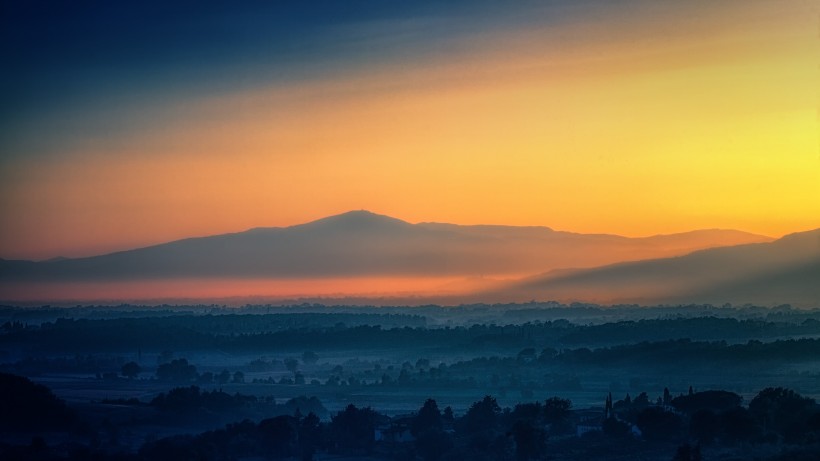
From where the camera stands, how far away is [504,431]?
58.2 m

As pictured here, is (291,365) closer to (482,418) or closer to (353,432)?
(482,418)

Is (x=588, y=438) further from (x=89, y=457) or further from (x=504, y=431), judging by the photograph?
(x=89, y=457)

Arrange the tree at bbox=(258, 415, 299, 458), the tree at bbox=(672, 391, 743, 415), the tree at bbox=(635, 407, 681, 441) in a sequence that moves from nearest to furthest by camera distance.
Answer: the tree at bbox=(635, 407, 681, 441) → the tree at bbox=(258, 415, 299, 458) → the tree at bbox=(672, 391, 743, 415)

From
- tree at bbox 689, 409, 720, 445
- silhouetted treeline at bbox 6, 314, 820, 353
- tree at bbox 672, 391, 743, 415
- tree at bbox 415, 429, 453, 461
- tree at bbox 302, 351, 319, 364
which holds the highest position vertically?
silhouetted treeline at bbox 6, 314, 820, 353

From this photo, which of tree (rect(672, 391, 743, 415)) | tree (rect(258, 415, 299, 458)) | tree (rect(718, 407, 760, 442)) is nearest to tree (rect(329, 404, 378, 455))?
tree (rect(258, 415, 299, 458))

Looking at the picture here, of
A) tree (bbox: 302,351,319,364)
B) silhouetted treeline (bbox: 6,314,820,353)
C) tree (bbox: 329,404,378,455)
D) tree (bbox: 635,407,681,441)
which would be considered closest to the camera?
tree (bbox: 635,407,681,441)

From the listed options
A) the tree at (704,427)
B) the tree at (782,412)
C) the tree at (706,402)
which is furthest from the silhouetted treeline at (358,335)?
the tree at (704,427)

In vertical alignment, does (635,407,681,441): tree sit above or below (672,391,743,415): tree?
below

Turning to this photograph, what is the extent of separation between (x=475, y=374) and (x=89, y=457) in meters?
Result: 54.4

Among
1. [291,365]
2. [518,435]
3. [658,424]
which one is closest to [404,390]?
Result: [291,365]

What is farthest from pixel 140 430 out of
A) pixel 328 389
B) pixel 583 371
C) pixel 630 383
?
pixel 583 371

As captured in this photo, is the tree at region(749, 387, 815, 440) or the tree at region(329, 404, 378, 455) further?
the tree at region(329, 404, 378, 455)

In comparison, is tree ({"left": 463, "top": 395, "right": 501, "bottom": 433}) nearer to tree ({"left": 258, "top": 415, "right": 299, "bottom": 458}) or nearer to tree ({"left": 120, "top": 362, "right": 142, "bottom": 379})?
tree ({"left": 258, "top": 415, "right": 299, "bottom": 458})

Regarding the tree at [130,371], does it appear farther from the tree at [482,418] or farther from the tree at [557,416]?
the tree at [557,416]
